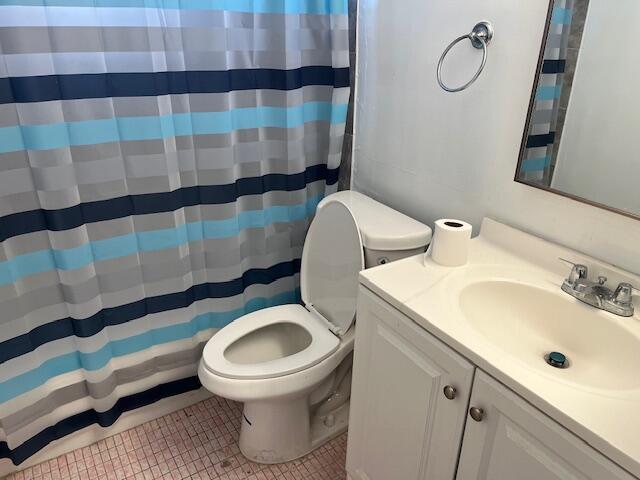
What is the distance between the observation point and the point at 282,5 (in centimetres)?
154

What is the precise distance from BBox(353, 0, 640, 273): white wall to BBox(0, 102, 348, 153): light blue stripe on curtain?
0.69ft

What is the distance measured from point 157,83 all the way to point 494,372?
3.98 feet

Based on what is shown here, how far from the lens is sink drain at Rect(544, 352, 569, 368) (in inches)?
42.0

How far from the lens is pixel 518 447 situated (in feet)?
2.95

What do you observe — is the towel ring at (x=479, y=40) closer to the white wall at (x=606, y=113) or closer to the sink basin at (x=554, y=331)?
the white wall at (x=606, y=113)

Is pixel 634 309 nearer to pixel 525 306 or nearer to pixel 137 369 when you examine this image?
pixel 525 306

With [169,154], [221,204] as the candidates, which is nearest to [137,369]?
[221,204]

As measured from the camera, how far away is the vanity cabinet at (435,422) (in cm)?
84

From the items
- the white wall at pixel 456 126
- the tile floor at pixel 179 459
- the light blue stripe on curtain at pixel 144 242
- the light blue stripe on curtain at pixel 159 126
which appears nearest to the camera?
the white wall at pixel 456 126

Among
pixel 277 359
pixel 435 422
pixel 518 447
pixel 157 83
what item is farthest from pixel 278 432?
pixel 157 83

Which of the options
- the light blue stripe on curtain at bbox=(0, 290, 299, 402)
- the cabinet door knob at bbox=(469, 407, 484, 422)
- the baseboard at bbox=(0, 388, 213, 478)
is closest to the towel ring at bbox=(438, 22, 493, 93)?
the cabinet door knob at bbox=(469, 407, 484, 422)

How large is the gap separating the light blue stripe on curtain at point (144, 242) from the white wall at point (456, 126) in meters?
0.35

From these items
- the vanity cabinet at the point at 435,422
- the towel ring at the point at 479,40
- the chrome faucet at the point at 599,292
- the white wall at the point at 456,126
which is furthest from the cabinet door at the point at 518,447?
the towel ring at the point at 479,40

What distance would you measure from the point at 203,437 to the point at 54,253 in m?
0.89
